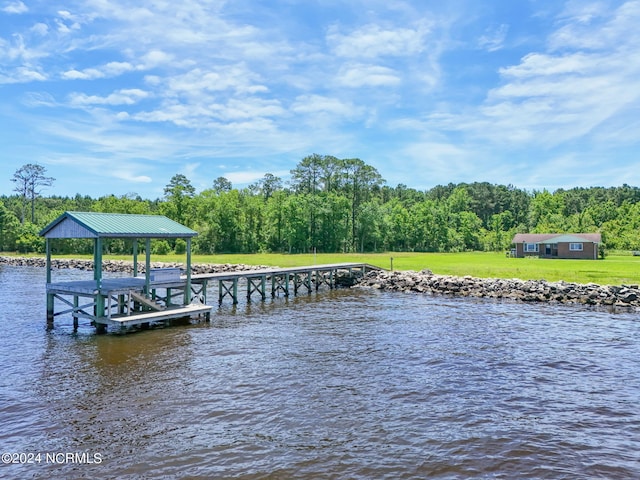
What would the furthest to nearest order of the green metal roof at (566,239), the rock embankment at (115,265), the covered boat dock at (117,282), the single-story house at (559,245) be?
the green metal roof at (566,239) → the single-story house at (559,245) → the rock embankment at (115,265) → the covered boat dock at (117,282)

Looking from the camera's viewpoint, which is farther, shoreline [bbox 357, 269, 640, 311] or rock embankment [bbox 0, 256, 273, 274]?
rock embankment [bbox 0, 256, 273, 274]

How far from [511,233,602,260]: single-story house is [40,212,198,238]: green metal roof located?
5448 cm

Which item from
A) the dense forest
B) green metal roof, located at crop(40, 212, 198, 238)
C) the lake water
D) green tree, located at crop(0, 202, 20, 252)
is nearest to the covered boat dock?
green metal roof, located at crop(40, 212, 198, 238)

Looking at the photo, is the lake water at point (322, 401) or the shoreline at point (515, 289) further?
the shoreline at point (515, 289)

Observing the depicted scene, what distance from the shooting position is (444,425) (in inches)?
421

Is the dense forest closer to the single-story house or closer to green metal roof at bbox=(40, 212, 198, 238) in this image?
the single-story house

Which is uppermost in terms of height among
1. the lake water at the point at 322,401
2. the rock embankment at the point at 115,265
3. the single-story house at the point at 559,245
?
the single-story house at the point at 559,245

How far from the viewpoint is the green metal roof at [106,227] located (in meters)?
19.1

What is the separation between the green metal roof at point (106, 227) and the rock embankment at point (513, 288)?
1904 centimetres

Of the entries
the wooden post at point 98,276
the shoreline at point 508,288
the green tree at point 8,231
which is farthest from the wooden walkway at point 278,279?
the green tree at point 8,231

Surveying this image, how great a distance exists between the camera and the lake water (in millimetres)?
9000

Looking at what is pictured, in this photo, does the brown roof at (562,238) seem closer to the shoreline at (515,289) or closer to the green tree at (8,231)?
the shoreline at (515,289)

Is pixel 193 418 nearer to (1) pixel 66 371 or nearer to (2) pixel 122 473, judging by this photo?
(2) pixel 122 473

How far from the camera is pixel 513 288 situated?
3158cm
